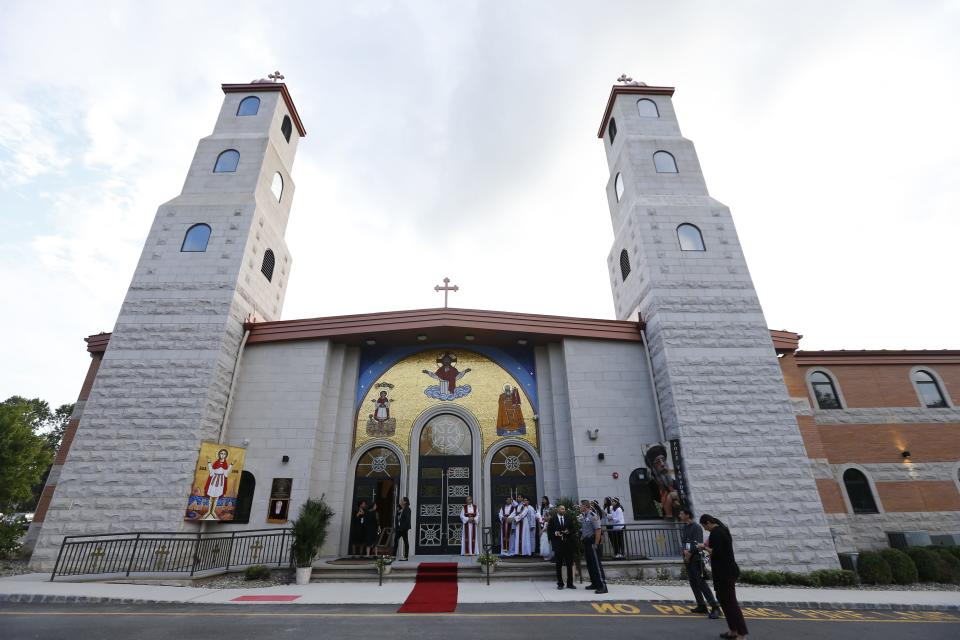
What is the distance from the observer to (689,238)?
16078 mm

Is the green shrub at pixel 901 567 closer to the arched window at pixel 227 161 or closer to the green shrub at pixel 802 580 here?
the green shrub at pixel 802 580

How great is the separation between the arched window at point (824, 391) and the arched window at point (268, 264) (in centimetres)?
1957

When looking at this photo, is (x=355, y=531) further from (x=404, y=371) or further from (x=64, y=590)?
(x=64, y=590)

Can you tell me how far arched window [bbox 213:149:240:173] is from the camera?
57.2 ft

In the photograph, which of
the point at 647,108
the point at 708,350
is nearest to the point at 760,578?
the point at 708,350

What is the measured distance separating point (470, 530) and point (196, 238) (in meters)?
12.9

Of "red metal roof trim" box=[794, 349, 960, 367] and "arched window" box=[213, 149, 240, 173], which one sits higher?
"arched window" box=[213, 149, 240, 173]

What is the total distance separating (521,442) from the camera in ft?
49.0

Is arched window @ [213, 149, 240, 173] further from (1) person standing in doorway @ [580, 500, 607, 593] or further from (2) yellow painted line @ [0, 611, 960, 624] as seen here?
(1) person standing in doorway @ [580, 500, 607, 593]

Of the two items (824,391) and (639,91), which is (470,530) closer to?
(824,391)

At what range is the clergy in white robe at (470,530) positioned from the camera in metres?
13.5

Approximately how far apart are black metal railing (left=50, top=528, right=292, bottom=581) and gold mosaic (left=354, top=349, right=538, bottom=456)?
3.88 meters

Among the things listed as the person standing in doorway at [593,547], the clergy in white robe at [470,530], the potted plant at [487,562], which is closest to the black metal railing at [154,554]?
the clergy in white robe at [470,530]

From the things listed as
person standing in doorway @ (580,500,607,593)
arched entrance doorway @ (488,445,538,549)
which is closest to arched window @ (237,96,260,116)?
arched entrance doorway @ (488,445,538,549)
